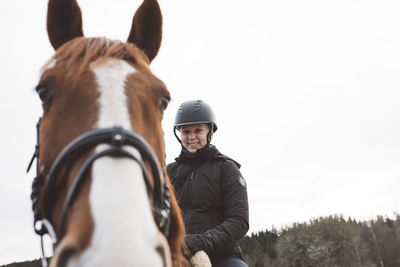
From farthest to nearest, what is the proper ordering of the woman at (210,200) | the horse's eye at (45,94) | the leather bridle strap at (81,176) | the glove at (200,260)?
1. the woman at (210,200)
2. the glove at (200,260)
3. the horse's eye at (45,94)
4. the leather bridle strap at (81,176)

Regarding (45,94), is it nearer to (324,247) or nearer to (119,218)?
(119,218)

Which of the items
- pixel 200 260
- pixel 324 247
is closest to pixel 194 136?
pixel 200 260

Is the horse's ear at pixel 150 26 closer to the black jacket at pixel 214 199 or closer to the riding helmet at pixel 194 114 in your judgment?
the black jacket at pixel 214 199

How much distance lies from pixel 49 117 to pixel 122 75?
0.54 metres

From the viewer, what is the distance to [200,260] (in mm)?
3752

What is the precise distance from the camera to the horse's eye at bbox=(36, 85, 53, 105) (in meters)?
2.38

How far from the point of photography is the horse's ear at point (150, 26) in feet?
11.9

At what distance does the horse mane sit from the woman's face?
2542 millimetres

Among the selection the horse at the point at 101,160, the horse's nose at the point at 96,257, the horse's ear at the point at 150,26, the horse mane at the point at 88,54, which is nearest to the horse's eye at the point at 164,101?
the horse at the point at 101,160

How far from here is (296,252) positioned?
2584 inches

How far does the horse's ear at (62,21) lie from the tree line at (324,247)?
5637 centimetres

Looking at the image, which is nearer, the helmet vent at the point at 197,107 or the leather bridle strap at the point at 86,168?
the leather bridle strap at the point at 86,168

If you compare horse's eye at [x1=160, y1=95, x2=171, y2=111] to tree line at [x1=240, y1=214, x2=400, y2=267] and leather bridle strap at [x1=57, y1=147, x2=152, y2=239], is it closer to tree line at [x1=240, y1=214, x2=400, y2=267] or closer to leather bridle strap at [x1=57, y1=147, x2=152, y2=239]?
leather bridle strap at [x1=57, y1=147, x2=152, y2=239]

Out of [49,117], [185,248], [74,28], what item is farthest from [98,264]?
[74,28]
